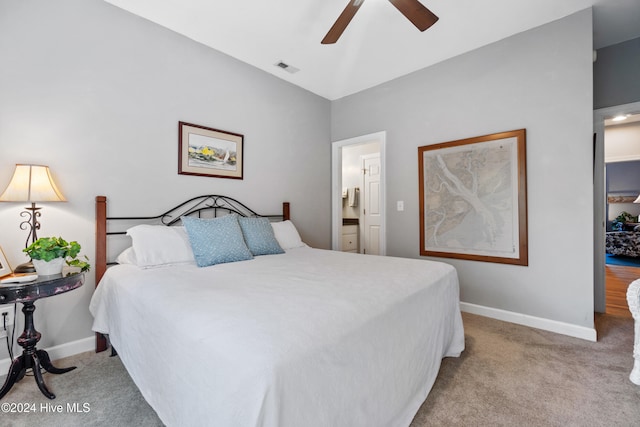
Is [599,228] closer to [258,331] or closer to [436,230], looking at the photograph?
[436,230]

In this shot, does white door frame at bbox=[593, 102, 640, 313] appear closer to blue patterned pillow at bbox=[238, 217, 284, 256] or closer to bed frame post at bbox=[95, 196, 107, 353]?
blue patterned pillow at bbox=[238, 217, 284, 256]

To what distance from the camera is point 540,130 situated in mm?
2586

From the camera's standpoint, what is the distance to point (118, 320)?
1719 millimetres

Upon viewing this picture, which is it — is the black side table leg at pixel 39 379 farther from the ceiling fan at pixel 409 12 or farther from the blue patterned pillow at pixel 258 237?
the ceiling fan at pixel 409 12

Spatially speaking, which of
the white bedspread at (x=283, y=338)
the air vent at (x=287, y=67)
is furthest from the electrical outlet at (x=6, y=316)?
A: the air vent at (x=287, y=67)

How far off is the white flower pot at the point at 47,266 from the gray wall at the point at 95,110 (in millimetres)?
531

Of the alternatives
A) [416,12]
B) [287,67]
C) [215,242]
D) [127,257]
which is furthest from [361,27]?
[127,257]

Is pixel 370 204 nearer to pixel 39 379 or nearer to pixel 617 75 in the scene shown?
pixel 617 75

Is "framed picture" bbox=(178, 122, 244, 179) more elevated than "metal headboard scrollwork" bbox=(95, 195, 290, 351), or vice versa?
"framed picture" bbox=(178, 122, 244, 179)

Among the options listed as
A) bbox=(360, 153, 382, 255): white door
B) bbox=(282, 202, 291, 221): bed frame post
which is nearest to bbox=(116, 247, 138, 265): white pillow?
bbox=(282, 202, 291, 221): bed frame post

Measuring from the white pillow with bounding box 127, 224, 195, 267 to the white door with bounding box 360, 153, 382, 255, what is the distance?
3.81m

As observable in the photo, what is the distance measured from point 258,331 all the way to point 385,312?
2.02 ft

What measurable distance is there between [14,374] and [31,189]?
3.61ft

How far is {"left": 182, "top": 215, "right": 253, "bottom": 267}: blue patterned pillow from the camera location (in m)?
2.18
